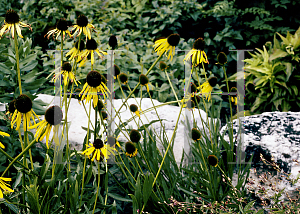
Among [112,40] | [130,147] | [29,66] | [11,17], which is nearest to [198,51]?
[112,40]

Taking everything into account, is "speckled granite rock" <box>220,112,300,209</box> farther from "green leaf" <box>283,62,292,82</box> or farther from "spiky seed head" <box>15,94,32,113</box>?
"spiky seed head" <box>15,94,32,113</box>

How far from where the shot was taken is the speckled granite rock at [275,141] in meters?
1.51

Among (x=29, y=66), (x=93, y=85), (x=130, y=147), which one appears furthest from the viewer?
(x=29, y=66)

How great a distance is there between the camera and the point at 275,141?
1620mm

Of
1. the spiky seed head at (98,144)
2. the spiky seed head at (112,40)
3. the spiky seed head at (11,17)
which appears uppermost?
the spiky seed head at (11,17)

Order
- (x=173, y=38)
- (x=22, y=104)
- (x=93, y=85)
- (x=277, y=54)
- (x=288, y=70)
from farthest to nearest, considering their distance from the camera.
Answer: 1. (x=277, y=54)
2. (x=288, y=70)
3. (x=173, y=38)
4. (x=93, y=85)
5. (x=22, y=104)

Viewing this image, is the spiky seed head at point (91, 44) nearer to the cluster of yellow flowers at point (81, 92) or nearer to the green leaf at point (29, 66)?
the cluster of yellow flowers at point (81, 92)

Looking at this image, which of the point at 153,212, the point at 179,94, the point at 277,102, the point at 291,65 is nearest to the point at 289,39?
the point at 291,65

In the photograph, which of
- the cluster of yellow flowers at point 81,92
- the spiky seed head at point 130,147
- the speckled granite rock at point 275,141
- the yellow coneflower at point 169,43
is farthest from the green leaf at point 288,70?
the spiky seed head at point 130,147

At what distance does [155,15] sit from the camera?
3736 mm

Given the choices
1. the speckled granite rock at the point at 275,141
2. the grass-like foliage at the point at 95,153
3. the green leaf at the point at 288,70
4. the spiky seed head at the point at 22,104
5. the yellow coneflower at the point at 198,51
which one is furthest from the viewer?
the green leaf at the point at 288,70

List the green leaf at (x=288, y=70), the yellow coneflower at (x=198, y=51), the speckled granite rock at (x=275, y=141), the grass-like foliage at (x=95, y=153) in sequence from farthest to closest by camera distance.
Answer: the green leaf at (x=288, y=70) < the speckled granite rock at (x=275, y=141) < the yellow coneflower at (x=198, y=51) < the grass-like foliage at (x=95, y=153)

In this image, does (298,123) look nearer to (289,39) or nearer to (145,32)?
(289,39)

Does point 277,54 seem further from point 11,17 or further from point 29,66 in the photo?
point 11,17
